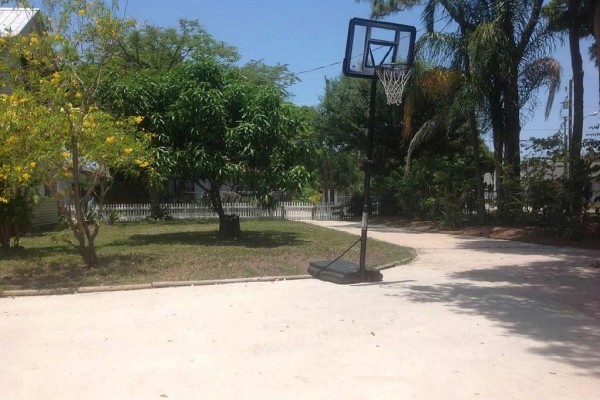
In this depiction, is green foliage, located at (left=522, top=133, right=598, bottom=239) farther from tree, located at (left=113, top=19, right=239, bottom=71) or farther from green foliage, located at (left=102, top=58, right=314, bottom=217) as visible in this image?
tree, located at (left=113, top=19, right=239, bottom=71)

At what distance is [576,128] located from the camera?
1784 centimetres

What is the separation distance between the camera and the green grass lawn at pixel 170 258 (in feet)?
32.9

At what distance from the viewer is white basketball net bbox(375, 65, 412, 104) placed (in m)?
10.1

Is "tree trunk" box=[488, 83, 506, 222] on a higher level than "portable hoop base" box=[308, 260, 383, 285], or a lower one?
higher

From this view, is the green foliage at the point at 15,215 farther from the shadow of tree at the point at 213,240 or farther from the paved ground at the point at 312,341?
the paved ground at the point at 312,341

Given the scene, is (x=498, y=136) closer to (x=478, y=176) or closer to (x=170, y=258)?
(x=478, y=176)

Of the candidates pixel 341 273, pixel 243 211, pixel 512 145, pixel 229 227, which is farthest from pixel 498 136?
pixel 243 211

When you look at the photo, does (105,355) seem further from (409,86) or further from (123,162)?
(409,86)

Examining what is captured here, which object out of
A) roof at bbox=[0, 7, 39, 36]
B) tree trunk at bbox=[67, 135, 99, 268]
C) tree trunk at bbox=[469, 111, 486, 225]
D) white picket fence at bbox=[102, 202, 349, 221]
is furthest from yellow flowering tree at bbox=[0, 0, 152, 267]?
white picket fence at bbox=[102, 202, 349, 221]

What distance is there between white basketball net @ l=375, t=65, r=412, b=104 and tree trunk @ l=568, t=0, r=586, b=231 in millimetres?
7892

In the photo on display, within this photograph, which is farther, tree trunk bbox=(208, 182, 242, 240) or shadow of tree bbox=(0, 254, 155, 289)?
tree trunk bbox=(208, 182, 242, 240)

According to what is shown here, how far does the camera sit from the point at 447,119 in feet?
71.1

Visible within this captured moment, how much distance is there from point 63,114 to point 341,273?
17.5 feet

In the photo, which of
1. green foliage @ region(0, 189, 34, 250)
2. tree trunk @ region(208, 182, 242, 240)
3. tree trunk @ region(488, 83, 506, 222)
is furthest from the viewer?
tree trunk @ region(488, 83, 506, 222)
